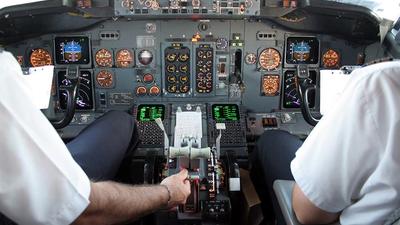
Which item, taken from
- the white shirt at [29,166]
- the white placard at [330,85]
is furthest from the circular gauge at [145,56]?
the white shirt at [29,166]

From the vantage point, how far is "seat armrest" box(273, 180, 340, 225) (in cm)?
202

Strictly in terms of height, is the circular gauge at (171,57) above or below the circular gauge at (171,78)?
above

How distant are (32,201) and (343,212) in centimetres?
106

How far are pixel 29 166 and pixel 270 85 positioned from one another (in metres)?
3.17

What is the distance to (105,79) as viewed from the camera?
424cm

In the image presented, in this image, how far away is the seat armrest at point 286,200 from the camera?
Answer: 202 centimetres

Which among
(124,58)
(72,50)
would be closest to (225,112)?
(124,58)

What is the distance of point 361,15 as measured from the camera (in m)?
3.62

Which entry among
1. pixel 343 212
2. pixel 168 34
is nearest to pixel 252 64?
pixel 168 34

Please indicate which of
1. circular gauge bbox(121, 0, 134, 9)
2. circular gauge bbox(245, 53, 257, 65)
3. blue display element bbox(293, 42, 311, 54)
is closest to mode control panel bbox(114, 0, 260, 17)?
circular gauge bbox(121, 0, 134, 9)

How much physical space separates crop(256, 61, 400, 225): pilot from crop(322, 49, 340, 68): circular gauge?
2.65 m

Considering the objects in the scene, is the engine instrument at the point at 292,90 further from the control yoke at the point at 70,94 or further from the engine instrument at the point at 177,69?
the control yoke at the point at 70,94

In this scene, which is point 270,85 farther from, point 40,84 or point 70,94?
point 40,84

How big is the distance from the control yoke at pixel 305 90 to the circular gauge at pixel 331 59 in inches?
7.5
